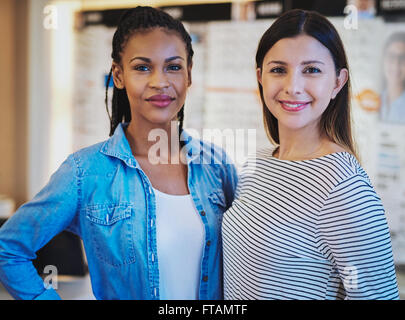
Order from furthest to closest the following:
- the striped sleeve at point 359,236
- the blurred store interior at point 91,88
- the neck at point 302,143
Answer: the blurred store interior at point 91,88 < the neck at point 302,143 < the striped sleeve at point 359,236

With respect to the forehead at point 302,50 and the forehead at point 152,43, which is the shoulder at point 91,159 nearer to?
the forehead at point 152,43

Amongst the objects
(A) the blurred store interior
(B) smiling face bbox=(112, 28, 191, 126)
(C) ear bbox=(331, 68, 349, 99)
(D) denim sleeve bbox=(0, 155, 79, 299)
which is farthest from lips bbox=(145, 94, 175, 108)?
(C) ear bbox=(331, 68, 349, 99)

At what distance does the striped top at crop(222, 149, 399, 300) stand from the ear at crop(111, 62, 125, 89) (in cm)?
34

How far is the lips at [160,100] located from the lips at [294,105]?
23 centimetres

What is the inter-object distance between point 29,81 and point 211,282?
64 cm

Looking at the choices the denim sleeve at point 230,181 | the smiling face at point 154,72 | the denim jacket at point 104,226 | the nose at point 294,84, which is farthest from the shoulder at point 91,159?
the nose at point 294,84

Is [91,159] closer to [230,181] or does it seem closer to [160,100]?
[160,100]

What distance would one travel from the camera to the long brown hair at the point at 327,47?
2.22 feet

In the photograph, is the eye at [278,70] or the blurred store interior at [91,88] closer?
the eye at [278,70]

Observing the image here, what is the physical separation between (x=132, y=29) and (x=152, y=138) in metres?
0.23

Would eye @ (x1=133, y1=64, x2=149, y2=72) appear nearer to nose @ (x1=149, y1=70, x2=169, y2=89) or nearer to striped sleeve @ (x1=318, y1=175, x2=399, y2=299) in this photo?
nose @ (x1=149, y1=70, x2=169, y2=89)

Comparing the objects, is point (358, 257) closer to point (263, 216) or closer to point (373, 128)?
point (263, 216)

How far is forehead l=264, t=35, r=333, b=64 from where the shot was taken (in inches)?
26.5

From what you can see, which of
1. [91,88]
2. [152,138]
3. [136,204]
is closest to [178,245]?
[136,204]
